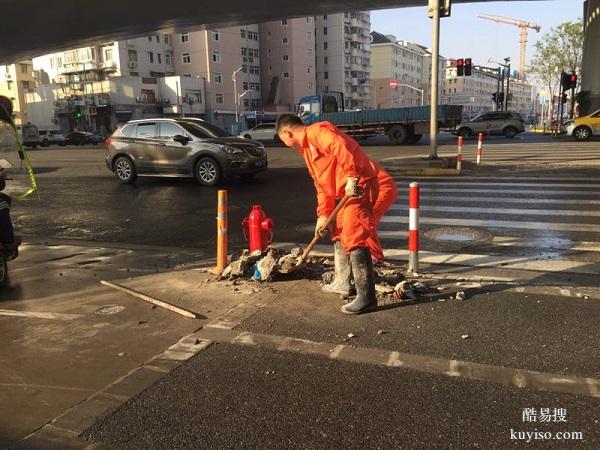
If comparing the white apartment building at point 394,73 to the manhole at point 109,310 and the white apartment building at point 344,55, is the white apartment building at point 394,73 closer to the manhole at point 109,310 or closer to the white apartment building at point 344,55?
the white apartment building at point 344,55

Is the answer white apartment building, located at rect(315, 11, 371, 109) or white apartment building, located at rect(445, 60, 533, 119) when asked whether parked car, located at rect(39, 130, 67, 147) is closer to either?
white apartment building, located at rect(315, 11, 371, 109)

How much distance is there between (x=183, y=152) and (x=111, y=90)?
64.9m

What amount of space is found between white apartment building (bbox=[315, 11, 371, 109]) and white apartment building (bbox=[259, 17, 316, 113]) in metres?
11.2

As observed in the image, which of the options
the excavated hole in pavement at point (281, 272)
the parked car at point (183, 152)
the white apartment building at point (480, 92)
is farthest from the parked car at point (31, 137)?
the white apartment building at point (480, 92)

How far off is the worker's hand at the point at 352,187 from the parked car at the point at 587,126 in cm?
2711

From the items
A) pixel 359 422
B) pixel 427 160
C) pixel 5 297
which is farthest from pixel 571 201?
pixel 5 297

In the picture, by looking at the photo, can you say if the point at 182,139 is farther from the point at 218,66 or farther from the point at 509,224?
the point at 218,66

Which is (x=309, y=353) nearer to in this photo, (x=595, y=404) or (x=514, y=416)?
(x=514, y=416)

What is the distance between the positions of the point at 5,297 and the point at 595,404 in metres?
5.42

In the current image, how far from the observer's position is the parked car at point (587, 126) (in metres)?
27.1

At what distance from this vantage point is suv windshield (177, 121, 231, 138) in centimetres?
1412

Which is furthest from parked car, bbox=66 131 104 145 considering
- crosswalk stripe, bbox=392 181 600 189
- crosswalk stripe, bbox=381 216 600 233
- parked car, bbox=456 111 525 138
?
crosswalk stripe, bbox=381 216 600 233

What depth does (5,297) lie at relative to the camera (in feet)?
18.6

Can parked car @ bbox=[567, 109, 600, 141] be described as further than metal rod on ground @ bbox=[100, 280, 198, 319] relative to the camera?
Yes
